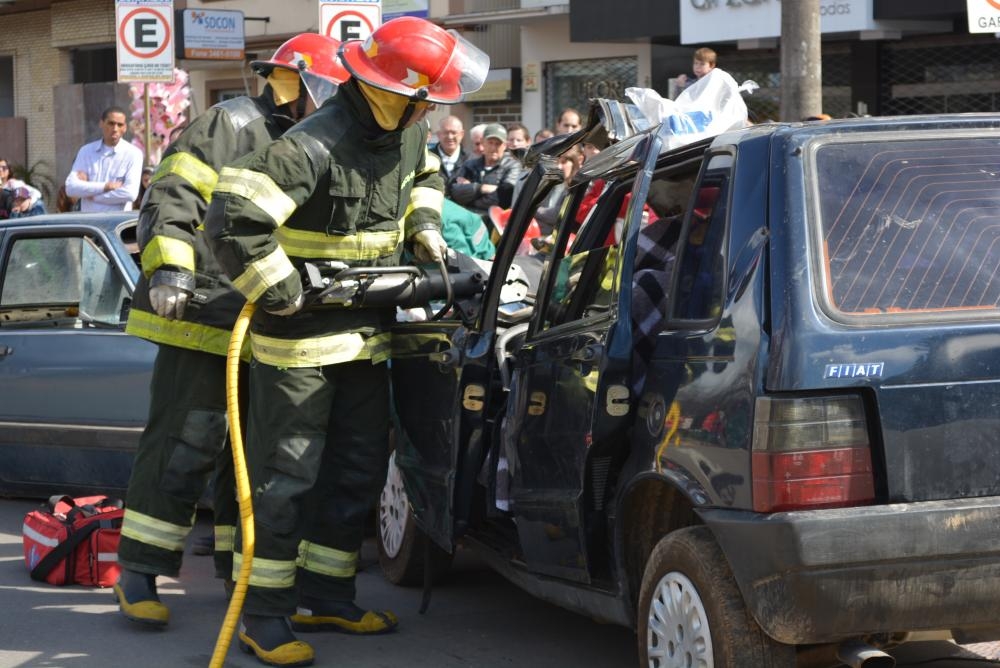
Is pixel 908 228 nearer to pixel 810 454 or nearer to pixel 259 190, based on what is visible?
pixel 810 454

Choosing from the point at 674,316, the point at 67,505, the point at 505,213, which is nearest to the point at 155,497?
the point at 67,505

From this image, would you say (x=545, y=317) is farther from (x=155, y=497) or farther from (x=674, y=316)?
(x=155, y=497)

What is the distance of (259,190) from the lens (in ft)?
16.4

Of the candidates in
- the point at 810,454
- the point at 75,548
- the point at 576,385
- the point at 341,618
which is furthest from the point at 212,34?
the point at 810,454

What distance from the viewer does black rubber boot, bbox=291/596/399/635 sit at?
5668mm

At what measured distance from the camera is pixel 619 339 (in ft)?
14.0

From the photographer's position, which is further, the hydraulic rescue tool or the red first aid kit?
the red first aid kit

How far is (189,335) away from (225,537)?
87 centimetres

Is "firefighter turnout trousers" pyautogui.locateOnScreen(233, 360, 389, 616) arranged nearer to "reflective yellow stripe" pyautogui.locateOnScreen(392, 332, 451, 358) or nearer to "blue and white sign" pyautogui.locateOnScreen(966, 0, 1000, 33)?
"reflective yellow stripe" pyautogui.locateOnScreen(392, 332, 451, 358)

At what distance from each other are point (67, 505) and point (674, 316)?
363cm

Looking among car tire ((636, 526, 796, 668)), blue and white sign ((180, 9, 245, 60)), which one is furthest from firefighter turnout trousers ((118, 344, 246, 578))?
blue and white sign ((180, 9, 245, 60))

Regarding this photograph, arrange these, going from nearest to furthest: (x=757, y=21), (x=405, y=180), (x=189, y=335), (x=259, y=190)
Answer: (x=259, y=190) < (x=405, y=180) < (x=189, y=335) < (x=757, y=21)

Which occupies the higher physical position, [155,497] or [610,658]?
[155,497]

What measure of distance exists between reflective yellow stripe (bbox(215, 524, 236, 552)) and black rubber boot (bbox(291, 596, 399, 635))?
52cm
